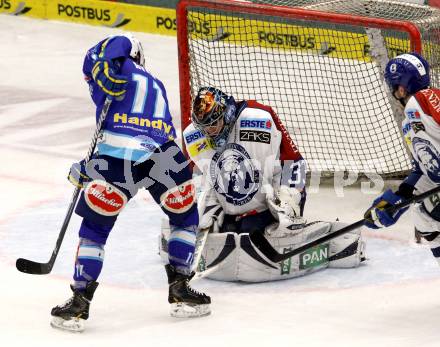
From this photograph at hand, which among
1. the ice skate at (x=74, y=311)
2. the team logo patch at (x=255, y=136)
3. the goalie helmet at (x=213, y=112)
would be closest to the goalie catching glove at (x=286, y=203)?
the team logo patch at (x=255, y=136)

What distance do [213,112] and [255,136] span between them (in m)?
0.33

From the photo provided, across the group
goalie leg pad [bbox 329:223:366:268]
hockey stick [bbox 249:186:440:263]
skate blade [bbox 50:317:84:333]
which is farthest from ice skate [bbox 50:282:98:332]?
goalie leg pad [bbox 329:223:366:268]

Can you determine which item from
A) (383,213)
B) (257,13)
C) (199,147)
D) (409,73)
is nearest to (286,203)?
(199,147)

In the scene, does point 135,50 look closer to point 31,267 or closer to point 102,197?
point 102,197

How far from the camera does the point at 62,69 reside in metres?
10.4

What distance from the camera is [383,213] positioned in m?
5.28

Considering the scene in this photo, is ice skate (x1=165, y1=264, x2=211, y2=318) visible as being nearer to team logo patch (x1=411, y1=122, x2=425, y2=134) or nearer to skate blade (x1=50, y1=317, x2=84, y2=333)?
skate blade (x1=50, y1=317, x2=84, y2=333)

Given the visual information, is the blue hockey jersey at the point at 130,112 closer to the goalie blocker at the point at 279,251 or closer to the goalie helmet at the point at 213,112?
the goalie helmet at the point at 213,112

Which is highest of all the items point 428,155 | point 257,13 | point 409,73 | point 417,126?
point 409,73

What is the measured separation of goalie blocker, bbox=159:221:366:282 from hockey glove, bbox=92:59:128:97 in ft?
3.42

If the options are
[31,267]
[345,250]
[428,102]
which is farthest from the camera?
[345,250]

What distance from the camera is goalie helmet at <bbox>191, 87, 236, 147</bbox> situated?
224 inches

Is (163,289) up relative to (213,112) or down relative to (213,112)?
down

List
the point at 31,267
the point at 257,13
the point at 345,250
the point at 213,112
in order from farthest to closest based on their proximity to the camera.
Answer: the point at 257,13 < the point at 345,250 < the point at 213,112 < the point at 31,267
